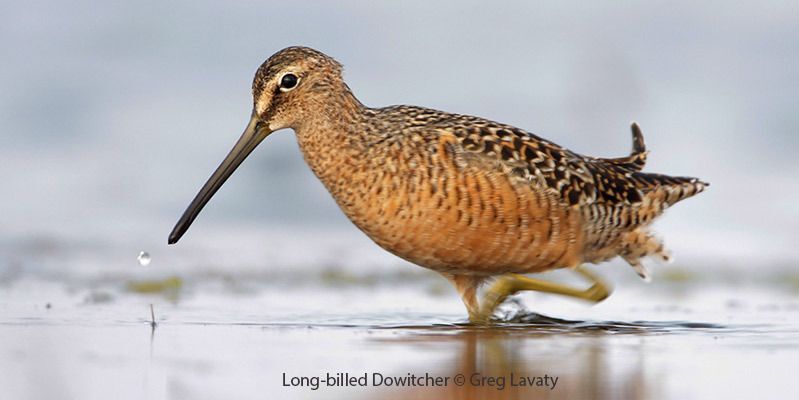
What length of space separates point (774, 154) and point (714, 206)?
1.12 metres

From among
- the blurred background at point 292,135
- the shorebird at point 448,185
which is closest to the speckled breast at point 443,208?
the shorebird at point 448,185

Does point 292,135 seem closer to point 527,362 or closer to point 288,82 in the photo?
point 288,82

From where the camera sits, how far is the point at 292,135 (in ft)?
39.2

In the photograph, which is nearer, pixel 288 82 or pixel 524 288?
pixel 288 82

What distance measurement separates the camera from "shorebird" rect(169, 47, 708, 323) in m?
6.48

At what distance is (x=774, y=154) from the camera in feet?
38.1

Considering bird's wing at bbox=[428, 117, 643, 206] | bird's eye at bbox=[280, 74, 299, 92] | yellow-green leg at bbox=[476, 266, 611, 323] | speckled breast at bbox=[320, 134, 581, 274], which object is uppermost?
bird's eye at bbox=[280, 74, 299, 92]

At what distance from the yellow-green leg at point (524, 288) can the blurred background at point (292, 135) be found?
0.19 metres

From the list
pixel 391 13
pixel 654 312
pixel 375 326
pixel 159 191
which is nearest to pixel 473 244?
pixel 375 326

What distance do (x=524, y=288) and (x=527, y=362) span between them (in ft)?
5.69

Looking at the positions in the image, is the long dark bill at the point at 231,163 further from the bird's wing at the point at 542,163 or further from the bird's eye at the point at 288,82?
the bird's wing at the point at 542,163

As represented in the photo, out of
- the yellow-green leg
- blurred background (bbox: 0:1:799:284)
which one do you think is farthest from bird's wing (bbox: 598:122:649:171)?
blurred background (bbox: 0:1:799:284)

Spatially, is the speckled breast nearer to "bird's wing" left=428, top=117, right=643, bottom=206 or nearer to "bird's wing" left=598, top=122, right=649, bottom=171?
"bird's wing" left=428, top=117, right=643, bottom=206

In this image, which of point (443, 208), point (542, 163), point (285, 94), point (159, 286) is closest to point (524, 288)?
point (542, 163)
